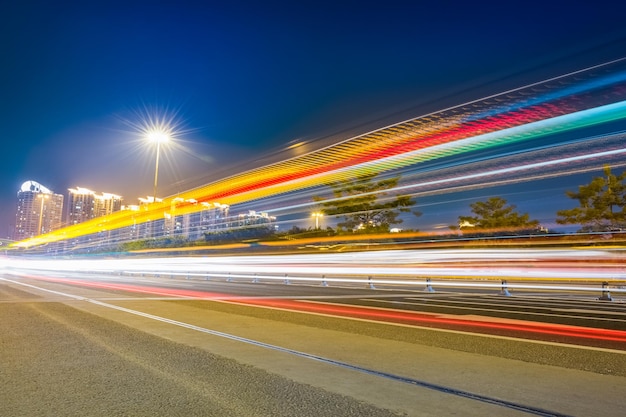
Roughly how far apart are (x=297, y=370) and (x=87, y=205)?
5389 inches

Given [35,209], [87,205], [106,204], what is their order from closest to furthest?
[106,204] → [87,205] → [35,209]

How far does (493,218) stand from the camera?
136 ft

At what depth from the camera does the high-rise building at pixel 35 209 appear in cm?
15038

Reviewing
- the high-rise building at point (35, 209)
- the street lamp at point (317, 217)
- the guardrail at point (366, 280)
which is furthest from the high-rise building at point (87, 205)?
the street lamp at point (317, 217)

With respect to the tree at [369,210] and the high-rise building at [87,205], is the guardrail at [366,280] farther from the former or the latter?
the high-rise building at [87,205]

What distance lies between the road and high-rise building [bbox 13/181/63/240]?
16066cm

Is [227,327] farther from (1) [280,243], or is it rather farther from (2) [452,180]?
(1) [280,243]

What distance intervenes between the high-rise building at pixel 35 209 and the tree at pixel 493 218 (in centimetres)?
14260

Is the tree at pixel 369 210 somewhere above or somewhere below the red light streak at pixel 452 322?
above

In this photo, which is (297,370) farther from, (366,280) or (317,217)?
(317,217)

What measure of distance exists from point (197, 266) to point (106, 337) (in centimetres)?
2890

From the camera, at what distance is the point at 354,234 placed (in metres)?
41.7

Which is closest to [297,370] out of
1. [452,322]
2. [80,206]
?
[452,322]

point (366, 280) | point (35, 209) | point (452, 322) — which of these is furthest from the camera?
point (35, 209)
